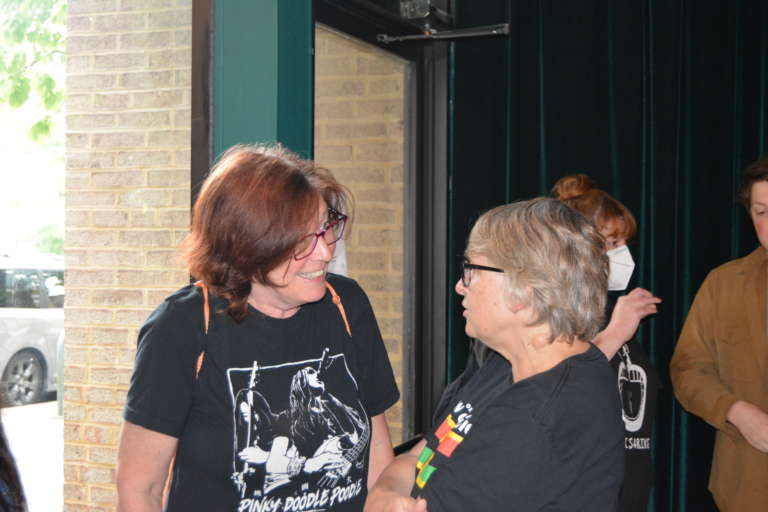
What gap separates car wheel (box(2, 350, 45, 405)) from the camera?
2.03 metres

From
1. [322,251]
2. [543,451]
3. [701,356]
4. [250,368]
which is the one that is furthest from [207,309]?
[701,356]

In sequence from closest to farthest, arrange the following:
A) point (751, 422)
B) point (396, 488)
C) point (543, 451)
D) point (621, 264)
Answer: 1. point (543, 451)
2. point (396, 488)
3. point (621, 264)
4. point (751, 422)

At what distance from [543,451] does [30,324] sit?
1.35 meters

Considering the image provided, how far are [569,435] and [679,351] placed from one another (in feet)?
5.66

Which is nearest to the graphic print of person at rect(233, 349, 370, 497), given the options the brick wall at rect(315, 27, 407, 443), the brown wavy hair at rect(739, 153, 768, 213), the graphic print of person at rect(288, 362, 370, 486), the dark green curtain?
the graphic print of person at rect(288, 362, 370, 486)

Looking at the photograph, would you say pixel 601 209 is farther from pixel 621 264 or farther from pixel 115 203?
pixel 115 203

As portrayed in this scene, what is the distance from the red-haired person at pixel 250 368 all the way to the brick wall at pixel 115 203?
748 millimetres

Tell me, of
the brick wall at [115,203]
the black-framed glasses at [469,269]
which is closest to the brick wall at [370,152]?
the brick wall at [115,203]

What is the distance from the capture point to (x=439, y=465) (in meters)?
1.50

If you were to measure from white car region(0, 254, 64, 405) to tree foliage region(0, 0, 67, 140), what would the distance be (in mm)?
332

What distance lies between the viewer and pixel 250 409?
1.68 meters

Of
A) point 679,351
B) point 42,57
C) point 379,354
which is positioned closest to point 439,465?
point 379,354

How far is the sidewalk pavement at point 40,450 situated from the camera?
212cm

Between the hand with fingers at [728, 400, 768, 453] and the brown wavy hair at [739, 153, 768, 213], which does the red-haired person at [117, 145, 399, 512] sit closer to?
the hand with fingers at [728, 400, 768, 453]
